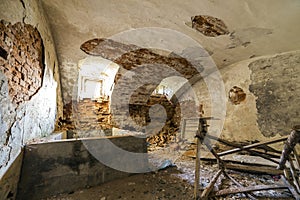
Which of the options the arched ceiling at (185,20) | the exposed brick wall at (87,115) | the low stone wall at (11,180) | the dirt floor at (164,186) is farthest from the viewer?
the exposed brick wall at (87,115)

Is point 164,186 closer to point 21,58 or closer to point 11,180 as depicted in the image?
point 11,180

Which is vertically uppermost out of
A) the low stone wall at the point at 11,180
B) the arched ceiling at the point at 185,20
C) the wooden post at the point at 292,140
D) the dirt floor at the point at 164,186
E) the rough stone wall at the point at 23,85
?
the arched ceiling at the point at 185,20

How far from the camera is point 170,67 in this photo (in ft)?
12.0

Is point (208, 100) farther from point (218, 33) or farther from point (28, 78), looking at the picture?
point (28, 78)

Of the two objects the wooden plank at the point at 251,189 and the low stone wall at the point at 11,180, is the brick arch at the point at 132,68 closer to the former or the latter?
the low stone wall at the point at 11,180

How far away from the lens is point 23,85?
160 cm

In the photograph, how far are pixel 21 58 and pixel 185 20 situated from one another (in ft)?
6.70

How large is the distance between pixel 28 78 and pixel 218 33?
2.69 meters

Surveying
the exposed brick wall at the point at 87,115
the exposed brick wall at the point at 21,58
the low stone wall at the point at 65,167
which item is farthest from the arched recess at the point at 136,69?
the low stone wall at the point at 65,167

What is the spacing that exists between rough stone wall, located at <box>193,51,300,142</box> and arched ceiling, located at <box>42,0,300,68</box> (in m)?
0.31

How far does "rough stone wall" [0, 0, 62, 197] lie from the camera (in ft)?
4.10

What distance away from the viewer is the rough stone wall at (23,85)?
125cm

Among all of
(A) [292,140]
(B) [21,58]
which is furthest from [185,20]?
(B) [21,58]

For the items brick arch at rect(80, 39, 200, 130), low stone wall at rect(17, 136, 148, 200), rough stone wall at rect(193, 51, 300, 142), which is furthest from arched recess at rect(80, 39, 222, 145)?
low stone wall at rect(17, 136, 148, 200)
